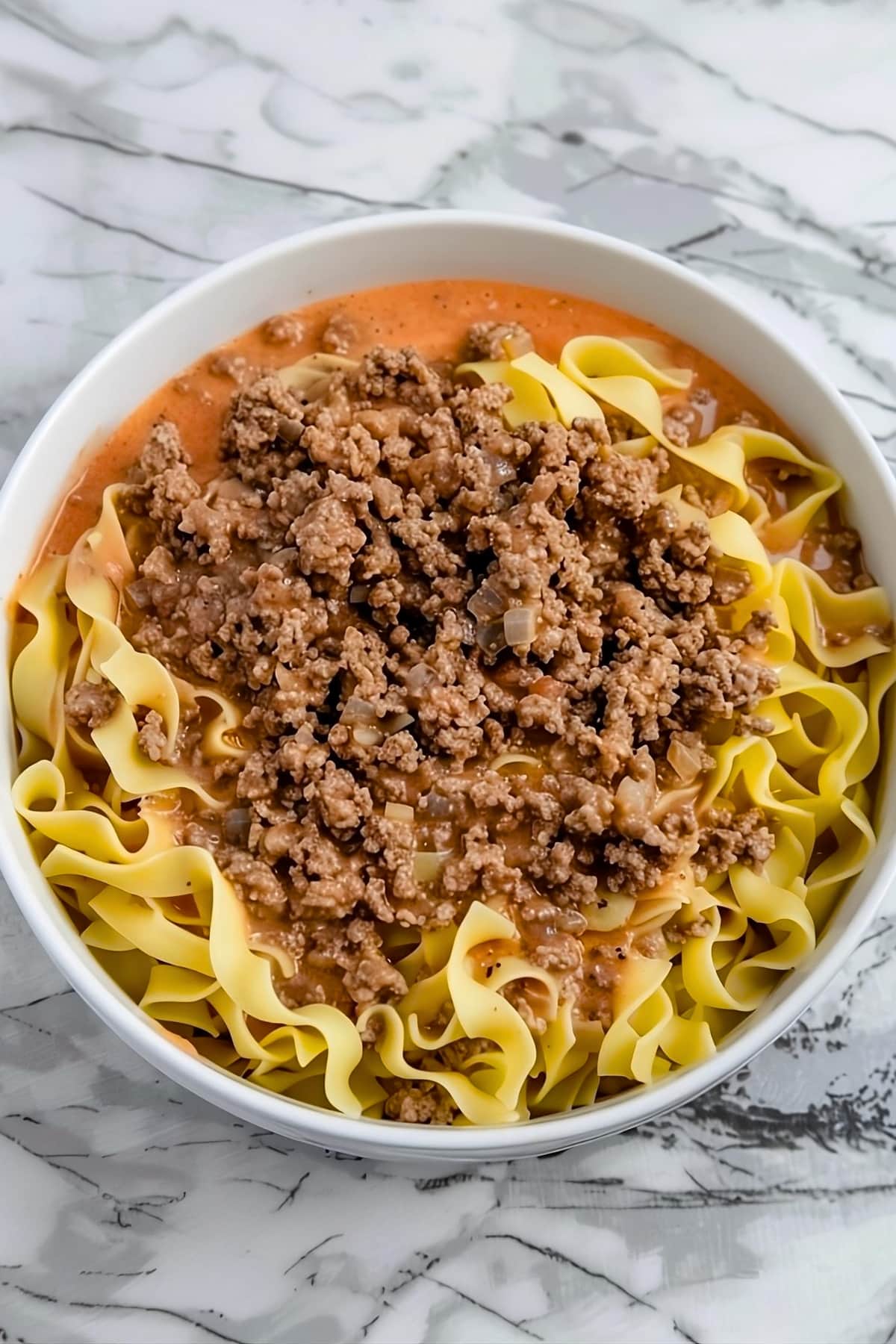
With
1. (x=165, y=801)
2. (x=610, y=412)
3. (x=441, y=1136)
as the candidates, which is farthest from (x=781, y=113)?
(x=441, y=1136)

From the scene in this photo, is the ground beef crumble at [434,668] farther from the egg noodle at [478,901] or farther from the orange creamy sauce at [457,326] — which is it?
the orange creamy sauce at [457,326]

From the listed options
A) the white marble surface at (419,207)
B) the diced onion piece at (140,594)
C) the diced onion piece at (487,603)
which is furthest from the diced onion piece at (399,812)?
the white marble surface at (419,207)

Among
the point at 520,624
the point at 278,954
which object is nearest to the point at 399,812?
the point at 278,954

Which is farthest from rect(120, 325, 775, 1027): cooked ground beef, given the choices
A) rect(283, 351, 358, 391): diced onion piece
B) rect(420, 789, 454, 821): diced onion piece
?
rect(283, 351, 358, 391): diced onion piece

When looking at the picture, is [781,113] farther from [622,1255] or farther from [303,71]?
[622,1255]

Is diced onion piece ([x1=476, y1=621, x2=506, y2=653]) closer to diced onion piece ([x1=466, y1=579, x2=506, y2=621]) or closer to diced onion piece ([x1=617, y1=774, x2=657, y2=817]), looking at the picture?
diced onion piece ([x1=466, y1=579, x2=506, y2=621])
